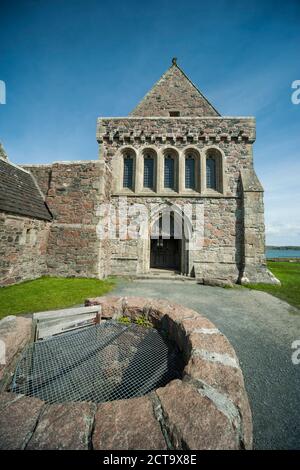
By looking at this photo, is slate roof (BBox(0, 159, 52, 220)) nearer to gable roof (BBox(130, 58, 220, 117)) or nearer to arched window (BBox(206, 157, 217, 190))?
gable roof (BBox(130, 58, 220, 117))

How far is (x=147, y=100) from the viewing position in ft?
43.3

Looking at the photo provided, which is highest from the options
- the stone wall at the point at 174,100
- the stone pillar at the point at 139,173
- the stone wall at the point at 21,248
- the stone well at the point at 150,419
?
the stone wall at the point at 174,100

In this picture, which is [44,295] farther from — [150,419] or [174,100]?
[174,100]

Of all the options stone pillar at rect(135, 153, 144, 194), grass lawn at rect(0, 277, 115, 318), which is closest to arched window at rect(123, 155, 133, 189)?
stone pillar at rect(135, 153, 144, 194)

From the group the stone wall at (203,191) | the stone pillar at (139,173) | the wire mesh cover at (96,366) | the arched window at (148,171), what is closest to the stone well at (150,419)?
the wire mesh cover at (96,366)

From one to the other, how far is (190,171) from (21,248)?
1014 centimetres

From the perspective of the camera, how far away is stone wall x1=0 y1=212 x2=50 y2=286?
7.46m

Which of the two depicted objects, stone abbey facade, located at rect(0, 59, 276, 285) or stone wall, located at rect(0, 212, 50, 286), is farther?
stone abbey facade, located at rect(0, 59, 276, 285)

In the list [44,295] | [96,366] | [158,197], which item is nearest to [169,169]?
[158,197]

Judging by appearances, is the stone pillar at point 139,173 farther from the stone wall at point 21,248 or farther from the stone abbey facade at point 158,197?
the stone wall at point 21,248

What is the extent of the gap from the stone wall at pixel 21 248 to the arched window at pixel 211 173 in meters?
9.63

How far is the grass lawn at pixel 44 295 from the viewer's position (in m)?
5.21

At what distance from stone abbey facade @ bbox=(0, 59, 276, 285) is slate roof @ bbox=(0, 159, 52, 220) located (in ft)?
0.79
